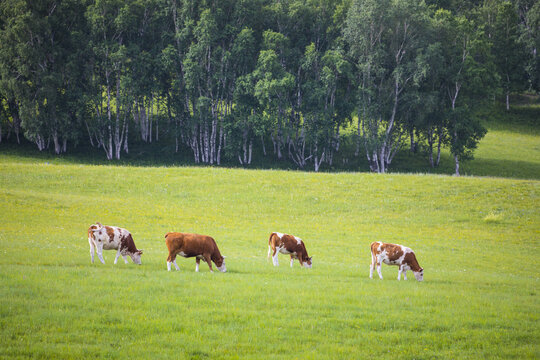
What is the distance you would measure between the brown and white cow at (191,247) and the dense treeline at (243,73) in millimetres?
44365

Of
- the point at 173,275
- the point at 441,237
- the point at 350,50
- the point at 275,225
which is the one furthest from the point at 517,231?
the point at 350,50

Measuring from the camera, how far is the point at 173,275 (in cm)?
1683

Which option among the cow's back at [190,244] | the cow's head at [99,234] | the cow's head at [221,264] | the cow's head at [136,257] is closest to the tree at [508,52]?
the cow's head at [221,264]

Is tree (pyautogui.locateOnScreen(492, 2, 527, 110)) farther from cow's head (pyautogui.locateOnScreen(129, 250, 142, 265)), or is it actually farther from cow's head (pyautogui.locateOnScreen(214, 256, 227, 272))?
cow's head (pyautogui.locateOnScreen(129, 250, 142, 265))

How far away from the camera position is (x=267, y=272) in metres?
19.1

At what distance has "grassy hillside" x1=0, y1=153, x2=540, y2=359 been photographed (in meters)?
11.1

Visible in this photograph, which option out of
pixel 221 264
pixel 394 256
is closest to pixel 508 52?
pixel 394 256

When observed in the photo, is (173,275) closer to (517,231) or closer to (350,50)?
(517,231)

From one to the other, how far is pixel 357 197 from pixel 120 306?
3296 cm

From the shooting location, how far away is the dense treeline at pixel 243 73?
61062 millimetres

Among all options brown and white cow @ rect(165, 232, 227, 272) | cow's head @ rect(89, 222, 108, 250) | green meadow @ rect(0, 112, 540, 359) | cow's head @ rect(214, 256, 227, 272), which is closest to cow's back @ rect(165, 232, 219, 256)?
brown and white cow @ rect(165, 232, 227, 272)

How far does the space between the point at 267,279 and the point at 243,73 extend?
5314 cm

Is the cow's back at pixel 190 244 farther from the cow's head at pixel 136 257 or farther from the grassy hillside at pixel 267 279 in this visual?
the cow's head at pixel 136 257

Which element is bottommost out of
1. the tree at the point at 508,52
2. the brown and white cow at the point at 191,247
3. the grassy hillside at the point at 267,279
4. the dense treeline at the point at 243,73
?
the grassy hillside at the point at 267,279
